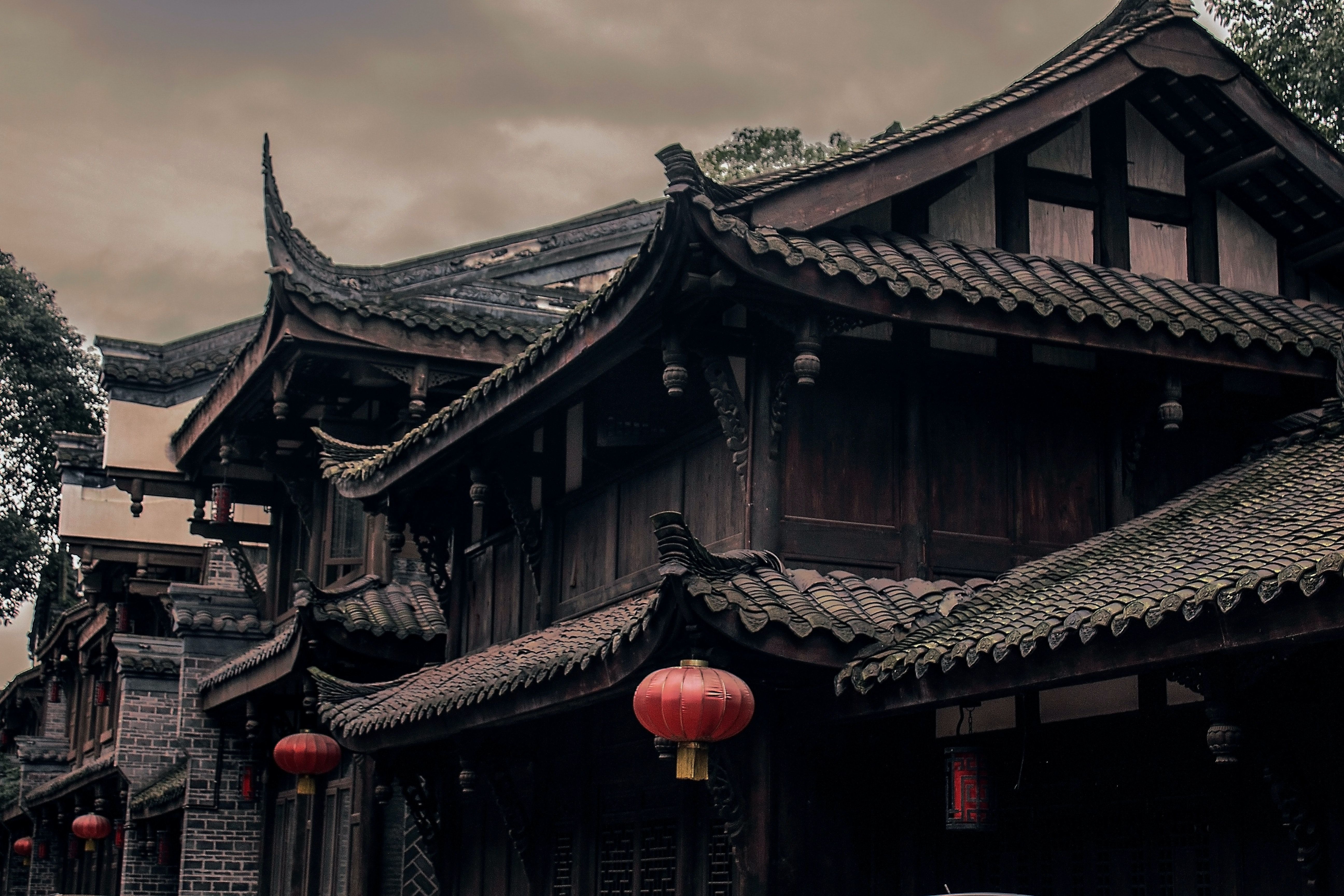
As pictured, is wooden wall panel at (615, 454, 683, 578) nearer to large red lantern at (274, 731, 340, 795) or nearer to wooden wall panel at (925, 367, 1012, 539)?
wooden wall panel at (925, 367, 1012, 539)

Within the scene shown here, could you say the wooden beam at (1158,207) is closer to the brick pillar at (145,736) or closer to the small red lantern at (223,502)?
the small red lantern at (223,502)

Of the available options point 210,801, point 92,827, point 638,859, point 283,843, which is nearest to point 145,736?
point 210,801

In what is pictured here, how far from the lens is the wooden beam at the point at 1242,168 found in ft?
39.1

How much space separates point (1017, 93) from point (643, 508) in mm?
4004

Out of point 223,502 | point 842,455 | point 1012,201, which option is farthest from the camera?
point 223,502

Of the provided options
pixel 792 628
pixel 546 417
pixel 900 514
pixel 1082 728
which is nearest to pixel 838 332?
pixel 900 514

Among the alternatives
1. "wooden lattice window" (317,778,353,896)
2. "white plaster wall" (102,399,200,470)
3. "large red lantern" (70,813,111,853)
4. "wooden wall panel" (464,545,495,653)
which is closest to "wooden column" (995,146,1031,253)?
"wooden wall panel" (464,545,495,653)

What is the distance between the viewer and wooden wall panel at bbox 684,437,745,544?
442 inches

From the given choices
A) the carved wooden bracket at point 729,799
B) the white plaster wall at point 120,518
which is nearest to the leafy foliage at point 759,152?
the white plaster wall at point 120,518

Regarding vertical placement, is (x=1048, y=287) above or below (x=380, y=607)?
above

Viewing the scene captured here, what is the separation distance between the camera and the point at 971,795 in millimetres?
9344

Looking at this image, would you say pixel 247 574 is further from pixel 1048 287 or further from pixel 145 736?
pixel 1048 287

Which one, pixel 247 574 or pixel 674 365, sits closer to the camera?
pixel 674 365

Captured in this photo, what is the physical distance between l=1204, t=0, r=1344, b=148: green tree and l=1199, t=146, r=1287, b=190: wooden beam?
7.34 meters
